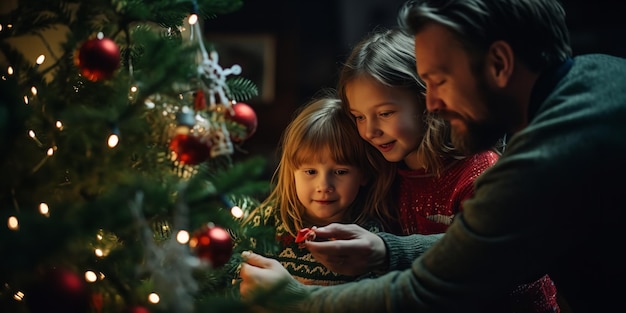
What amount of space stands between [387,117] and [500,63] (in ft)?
1.25

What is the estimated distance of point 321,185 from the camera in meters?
1.45

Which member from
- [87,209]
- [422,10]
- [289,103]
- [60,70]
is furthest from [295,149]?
[289,103]

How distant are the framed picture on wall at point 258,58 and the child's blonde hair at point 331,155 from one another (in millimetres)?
2035

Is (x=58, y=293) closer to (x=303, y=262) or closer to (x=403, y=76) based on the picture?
(x=303, y=262)

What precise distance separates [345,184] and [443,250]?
1.70 ft

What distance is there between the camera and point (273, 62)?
3.60 meters

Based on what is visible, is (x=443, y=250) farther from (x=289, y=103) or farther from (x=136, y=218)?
(x=289, y=103)

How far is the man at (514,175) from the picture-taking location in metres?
0.96

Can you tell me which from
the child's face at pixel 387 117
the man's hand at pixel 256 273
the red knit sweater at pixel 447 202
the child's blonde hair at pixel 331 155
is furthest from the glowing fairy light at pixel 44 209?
the red knit sweater at pixel 447 202

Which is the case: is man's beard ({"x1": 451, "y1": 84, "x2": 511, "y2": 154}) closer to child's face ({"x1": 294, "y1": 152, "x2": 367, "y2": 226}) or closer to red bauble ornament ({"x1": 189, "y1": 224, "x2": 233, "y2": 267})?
child's face ({"x1": 294, "y1": 152, "x2": 367, "y2": 226})

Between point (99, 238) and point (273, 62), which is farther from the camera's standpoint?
point (273, 62)

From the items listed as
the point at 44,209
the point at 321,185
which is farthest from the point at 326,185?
the point at 44,209

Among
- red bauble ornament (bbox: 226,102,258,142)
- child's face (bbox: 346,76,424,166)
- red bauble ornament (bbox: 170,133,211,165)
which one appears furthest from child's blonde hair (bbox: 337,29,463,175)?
red bauble ornament (bbox: 170,133,211,165)

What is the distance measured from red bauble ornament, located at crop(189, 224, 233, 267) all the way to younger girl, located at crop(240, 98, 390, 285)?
0.59 meters
